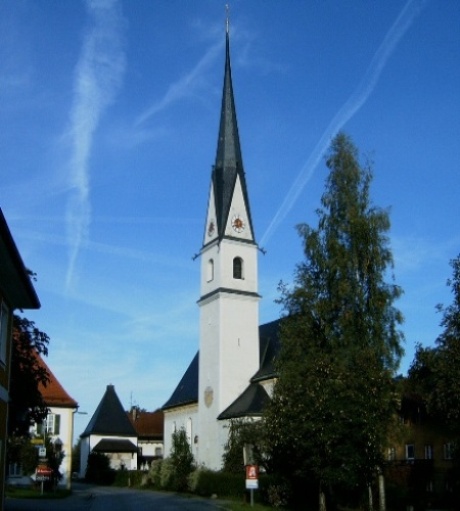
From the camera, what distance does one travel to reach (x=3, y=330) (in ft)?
58.5

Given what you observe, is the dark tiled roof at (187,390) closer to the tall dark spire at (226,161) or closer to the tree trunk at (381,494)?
the tall dark spire at (226,161)

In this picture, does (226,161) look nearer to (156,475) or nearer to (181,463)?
(181,463)

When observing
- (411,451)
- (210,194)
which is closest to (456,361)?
(411,451)

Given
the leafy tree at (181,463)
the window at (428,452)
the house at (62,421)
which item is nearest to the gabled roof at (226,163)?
the leafy tree at (181,463)

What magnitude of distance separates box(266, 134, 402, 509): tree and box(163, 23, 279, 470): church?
20692 mm

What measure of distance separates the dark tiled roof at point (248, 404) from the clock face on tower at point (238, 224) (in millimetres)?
12571

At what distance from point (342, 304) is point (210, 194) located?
99.9 feet

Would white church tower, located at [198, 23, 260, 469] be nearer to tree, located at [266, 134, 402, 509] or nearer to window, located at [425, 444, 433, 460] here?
window, located at [425, 444, 433, 460]

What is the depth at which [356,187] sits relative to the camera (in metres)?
37.0

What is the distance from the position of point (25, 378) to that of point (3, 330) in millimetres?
3644

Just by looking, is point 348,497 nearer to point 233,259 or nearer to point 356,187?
point 356,187

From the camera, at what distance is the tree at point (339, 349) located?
29078 mm

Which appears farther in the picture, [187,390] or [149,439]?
[149,439]

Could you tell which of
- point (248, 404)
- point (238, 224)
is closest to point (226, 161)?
point (238, 224)
